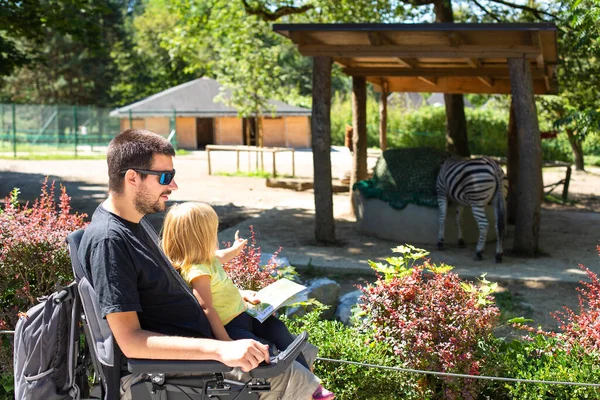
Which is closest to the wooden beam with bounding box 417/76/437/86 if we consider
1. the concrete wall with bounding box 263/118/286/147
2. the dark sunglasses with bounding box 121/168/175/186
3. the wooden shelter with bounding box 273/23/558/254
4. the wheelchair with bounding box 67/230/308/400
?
the wooden shelter with bounding box 273/23/558/254

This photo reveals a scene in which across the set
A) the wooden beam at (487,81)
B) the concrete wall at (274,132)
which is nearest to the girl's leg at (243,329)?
the wooden beam at (487,81)

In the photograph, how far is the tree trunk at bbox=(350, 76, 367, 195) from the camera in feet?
46.4

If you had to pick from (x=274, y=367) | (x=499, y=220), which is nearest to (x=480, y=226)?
(x=499, y=220)

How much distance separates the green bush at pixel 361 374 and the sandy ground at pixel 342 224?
3396mm

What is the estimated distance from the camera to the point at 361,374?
13.1ft

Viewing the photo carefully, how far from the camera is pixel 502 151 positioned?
115 feet

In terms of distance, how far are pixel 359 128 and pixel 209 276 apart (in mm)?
11200

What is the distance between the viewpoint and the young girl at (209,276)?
10.7 ft

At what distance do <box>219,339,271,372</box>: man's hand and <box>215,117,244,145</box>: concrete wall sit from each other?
135 ft

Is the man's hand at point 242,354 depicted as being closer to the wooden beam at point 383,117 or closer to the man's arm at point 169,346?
the man's arm at point 169,346

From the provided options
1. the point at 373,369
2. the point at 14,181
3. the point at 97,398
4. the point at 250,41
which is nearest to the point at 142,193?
the point at 97,398

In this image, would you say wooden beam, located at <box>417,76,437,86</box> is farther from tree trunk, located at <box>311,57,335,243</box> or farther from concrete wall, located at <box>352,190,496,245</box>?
tree trunk, located at <box>311,57,335,243</box>

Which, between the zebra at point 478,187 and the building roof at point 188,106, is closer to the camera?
the zebra at point 478,187

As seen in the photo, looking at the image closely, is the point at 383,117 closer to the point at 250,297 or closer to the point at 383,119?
the point at 383,119
